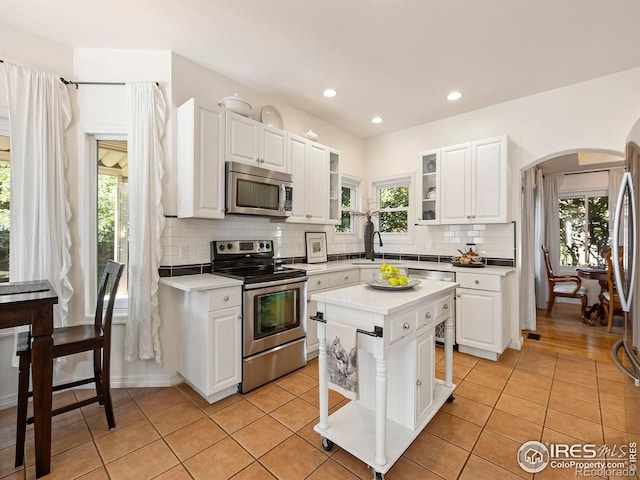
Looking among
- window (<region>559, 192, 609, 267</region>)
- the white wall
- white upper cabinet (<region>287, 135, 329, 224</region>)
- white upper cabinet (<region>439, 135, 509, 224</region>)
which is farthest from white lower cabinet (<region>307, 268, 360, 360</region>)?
window (<region>559, 192, 609, 267</region>)

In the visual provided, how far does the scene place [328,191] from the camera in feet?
12.6

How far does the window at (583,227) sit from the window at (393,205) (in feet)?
12.2

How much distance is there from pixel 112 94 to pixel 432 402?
3482 mm

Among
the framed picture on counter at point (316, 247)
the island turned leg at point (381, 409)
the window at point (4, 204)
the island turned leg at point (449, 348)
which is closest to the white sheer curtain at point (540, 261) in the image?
the framed picture on counter at point (316, 247)

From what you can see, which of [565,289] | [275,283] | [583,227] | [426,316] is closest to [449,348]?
[426,316]

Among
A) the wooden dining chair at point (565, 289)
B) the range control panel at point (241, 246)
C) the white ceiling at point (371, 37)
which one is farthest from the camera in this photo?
the wooden dining chair at point (565, 289)

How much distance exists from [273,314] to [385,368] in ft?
4.51

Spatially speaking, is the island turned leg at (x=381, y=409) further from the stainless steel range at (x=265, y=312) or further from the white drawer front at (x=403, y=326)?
the stainless steel range at (x=265, y=312)

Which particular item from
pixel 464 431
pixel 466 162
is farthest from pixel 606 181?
pixel 464 431

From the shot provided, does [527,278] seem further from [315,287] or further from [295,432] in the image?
[295,432]

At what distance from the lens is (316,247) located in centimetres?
400

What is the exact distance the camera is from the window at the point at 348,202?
15.2 feet

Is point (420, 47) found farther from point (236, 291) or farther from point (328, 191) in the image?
point (236, 291)

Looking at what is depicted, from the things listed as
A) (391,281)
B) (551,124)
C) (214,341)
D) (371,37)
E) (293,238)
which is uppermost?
(371,37)
